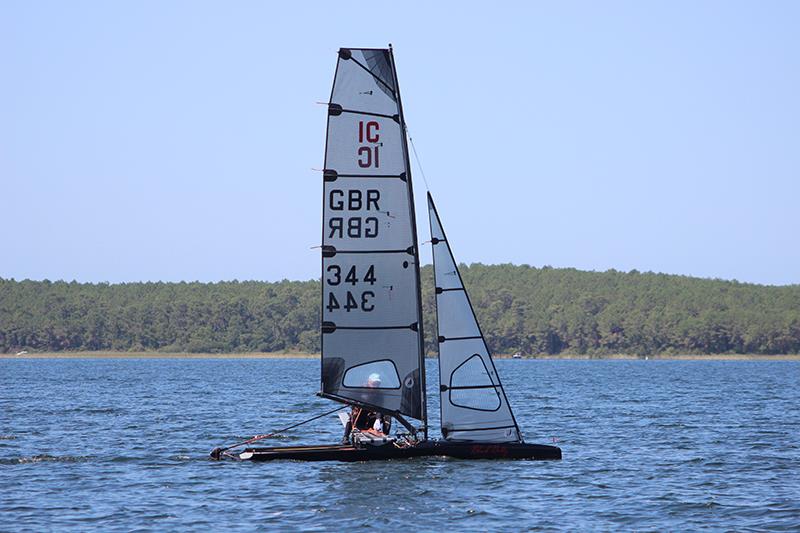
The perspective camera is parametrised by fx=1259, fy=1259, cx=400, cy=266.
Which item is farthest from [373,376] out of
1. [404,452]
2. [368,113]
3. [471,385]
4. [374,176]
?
[368,113]

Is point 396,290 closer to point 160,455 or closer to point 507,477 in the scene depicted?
point 507,477

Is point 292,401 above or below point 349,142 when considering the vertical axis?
below

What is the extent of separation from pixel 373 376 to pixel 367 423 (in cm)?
164

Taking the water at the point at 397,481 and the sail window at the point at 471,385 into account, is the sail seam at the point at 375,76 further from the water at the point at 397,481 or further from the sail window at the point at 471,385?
the water at the point at 397,481

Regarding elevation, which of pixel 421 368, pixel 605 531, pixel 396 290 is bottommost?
pixel 605 531

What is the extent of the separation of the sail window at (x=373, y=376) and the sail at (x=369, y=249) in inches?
0.9

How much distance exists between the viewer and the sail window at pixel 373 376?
30.2 m

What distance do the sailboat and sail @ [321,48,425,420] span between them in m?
0.02

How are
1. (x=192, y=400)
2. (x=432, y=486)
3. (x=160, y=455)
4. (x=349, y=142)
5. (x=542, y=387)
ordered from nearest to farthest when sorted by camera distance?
(x=432, y=486) < (x=349, y=142) < (x=160, y=455) < (x=192, y=400) < (x=542, y=387)

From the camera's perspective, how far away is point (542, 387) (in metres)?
88.4

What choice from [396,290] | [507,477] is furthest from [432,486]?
[396,290]

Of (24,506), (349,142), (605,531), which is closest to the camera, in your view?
(605,531)

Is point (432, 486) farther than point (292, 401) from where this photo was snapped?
No

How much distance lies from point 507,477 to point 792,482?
6906mm
